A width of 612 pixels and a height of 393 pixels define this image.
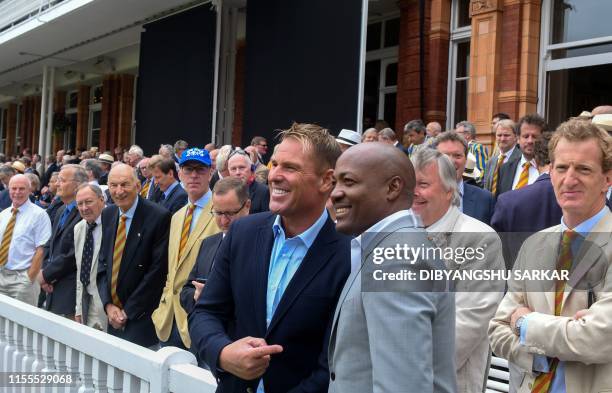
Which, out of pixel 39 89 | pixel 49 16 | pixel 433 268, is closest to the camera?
pixel 433 268

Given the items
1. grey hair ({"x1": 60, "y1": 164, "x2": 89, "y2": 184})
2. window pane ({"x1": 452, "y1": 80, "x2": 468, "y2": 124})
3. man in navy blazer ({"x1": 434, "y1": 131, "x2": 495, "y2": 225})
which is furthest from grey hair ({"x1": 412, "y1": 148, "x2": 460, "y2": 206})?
window pane ({"x1": 452, "y1": 80, "x2": 468, "y2": 124})

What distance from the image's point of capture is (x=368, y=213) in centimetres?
224

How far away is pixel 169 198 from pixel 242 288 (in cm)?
458

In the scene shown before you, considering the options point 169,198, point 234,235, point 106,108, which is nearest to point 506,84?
point 169,198

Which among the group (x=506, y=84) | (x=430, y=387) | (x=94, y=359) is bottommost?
(x=94, y=359)

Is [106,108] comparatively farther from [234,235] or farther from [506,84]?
[234,235]

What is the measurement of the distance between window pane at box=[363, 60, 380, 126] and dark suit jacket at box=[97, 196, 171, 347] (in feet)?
30.0

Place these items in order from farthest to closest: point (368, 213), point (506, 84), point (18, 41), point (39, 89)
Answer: point (39, 89), point (18, 41), point (506, 84), point (368, 213)

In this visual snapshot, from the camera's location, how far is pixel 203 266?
4402mm

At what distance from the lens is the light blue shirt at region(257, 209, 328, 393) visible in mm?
2635

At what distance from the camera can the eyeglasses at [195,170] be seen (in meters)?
5.50

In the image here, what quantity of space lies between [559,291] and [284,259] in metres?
1.03

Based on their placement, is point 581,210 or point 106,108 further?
point 106,108

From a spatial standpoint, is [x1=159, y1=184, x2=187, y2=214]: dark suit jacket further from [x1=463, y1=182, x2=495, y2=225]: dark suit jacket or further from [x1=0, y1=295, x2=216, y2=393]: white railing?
[x1=463, y1=182, x2=495, y2=225]: dark suit jacket
